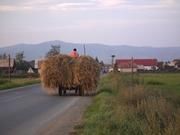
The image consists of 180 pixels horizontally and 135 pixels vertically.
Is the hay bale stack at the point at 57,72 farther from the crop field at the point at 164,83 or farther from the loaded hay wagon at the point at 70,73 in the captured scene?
the crop field at the point at 164,83

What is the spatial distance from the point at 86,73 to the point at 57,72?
1827 millimetres

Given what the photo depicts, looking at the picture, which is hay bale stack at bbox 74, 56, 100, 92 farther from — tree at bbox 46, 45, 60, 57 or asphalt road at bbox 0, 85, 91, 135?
asphalt road at bbox 0, 85, 91, 135

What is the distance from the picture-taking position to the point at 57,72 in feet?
105

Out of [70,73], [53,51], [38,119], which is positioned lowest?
[38,119]

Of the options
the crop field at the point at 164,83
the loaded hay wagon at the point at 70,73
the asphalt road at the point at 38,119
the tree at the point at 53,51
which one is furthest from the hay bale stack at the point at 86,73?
the asphalt road at the point at 38,119

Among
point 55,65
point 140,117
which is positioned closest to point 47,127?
point 140,117

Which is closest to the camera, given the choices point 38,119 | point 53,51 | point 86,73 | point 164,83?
point 38,119

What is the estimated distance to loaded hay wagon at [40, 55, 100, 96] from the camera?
104 feet

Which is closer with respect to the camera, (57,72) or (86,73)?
(86,73)

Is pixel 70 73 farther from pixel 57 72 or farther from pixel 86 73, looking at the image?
Answer: pixel 86 73

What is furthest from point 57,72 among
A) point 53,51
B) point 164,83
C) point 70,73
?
point 53,51

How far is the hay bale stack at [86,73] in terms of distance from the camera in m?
31.6

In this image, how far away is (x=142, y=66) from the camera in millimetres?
164625

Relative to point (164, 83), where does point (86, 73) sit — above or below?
above
